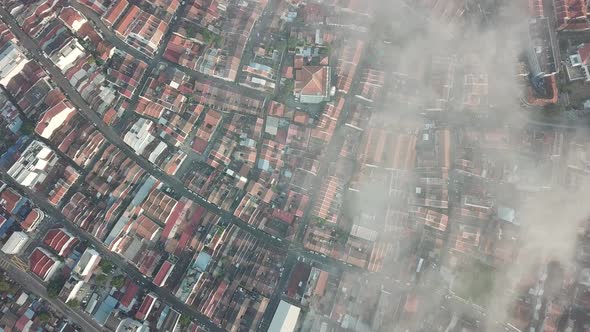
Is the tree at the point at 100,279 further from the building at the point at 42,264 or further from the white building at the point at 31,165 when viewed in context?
the white building at the point at 31,165

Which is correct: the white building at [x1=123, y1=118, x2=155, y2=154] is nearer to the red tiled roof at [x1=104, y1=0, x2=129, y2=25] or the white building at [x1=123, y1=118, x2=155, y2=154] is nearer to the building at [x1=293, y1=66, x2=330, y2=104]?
the red tiled roof at [x1=104, y1=0, x2=129, y2=25]

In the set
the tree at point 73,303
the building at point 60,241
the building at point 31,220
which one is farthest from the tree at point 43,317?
the building at point 31,220

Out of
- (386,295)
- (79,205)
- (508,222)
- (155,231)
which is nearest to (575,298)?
(508,222)

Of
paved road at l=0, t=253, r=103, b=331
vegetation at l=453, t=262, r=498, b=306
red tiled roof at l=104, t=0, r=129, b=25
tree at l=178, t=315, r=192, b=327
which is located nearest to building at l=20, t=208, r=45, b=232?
paved road at l=0, t=253, r=103, b=331

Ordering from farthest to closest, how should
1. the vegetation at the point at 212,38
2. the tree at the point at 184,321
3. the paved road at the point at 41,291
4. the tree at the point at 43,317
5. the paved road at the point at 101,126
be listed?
the vegetation at the point at 212,38
the paved road at the point at 101,126
the paved road at the point at 41,291
the tree at the point at 43,317
the tree at the point at 184,321

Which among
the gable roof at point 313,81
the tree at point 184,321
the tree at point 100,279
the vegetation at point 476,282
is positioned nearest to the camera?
the vegetation at point 476,282

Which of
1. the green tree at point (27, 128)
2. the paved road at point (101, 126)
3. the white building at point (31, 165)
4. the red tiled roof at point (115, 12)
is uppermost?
the red tiled roof at point (115, 12)
